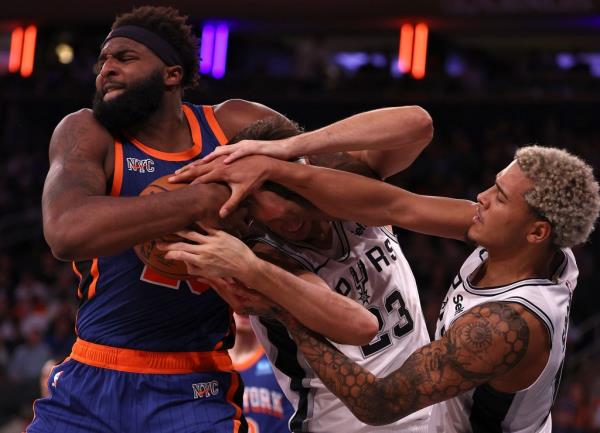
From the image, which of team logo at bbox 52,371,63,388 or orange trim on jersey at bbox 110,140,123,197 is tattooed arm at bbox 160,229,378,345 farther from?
team logo at bbox 52,371,63,388

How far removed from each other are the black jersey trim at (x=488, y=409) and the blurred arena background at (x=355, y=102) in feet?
23.8

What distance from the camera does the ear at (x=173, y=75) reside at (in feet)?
13.4

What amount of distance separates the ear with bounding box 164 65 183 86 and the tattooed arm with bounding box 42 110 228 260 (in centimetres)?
56

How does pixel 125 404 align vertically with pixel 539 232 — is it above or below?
below

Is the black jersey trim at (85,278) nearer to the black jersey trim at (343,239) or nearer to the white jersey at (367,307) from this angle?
the white jersey at (367,307)

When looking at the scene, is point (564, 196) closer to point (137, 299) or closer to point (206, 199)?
point (206, 199)

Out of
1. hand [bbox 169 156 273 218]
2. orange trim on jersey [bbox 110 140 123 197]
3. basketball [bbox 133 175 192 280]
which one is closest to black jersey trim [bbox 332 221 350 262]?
hand [bbox 169 156 273 218]

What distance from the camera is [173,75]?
4109 mm

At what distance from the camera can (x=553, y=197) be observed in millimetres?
3639

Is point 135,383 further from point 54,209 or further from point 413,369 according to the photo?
point 413,369

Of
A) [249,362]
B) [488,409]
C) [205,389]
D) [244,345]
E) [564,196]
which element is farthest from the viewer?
[244,345]

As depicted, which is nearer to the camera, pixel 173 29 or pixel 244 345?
pixel 173 29

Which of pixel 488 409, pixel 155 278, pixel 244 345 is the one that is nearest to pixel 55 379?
pixel 155 278

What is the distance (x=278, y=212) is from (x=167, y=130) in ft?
2.07
